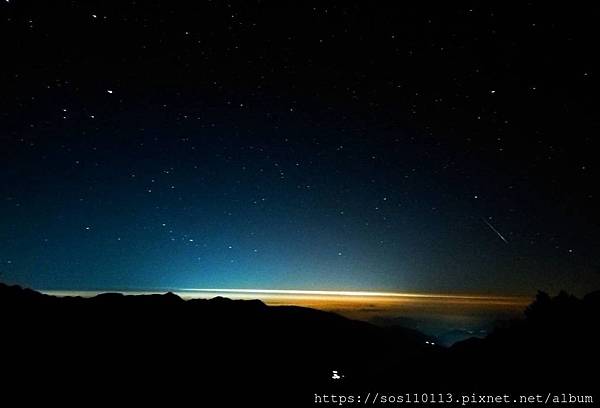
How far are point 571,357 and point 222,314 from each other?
5522 centimetres

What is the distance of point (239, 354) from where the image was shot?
5162 cm

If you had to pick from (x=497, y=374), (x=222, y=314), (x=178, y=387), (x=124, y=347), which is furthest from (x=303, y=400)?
(x=222, y=314)

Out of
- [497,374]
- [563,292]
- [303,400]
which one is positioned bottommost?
[303,400]

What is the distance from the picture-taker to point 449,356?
38.4 meters

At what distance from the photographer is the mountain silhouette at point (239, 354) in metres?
30.8

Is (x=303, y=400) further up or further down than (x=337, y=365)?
further up

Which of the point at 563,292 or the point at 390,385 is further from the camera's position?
the point at 563,292

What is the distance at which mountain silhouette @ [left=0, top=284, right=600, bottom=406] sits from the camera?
30.8m

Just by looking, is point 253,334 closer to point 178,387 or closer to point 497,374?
point 178,387

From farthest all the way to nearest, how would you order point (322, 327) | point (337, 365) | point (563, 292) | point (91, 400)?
point (322, 327) < point (337, 365) < point (563, 292) < point (91, 400)

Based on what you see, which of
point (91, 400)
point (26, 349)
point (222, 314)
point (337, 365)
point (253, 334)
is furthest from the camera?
point (222, 314)

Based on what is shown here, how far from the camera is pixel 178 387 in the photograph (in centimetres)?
3662

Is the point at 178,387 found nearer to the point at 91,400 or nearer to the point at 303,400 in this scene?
the point at 91,400

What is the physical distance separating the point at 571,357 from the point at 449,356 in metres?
11.8
